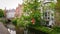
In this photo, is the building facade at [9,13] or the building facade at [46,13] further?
the building facade at [9,13]

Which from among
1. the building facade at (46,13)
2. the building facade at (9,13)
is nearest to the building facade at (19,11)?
the building facade at (9,13)

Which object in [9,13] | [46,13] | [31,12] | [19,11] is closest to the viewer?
[31,12]

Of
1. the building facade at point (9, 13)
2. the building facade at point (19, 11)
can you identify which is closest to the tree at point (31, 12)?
the building facade at point (19, 11)

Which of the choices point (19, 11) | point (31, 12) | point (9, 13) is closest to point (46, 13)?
point (31, 12)

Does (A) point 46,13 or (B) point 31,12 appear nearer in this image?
(B) point 31,12

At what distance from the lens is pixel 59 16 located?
3930 millimetres

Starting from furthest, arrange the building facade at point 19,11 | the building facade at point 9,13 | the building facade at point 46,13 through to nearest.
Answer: the building facade at point 9,13
the building facade at point 19,11
the building facade at point 46,13

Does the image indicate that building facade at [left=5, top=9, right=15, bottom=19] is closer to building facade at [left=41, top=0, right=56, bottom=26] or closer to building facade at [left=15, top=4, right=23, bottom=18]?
building facade at [left=15, top=4, right=23, bottom=18]

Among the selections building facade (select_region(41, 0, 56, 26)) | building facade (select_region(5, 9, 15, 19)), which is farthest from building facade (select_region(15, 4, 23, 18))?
building facade (select_region(41, 0, 56, 26))

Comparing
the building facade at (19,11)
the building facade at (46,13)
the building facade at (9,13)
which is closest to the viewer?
the building facade at (46,13)

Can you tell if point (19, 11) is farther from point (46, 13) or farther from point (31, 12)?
point (46, 13)

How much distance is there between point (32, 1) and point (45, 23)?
780mm

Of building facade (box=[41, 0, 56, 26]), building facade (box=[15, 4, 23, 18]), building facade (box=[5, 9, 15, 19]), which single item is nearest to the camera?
building facade (box=[41, 0, 56, 26])

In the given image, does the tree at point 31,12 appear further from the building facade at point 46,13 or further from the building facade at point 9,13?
the building facade at point 9,13
